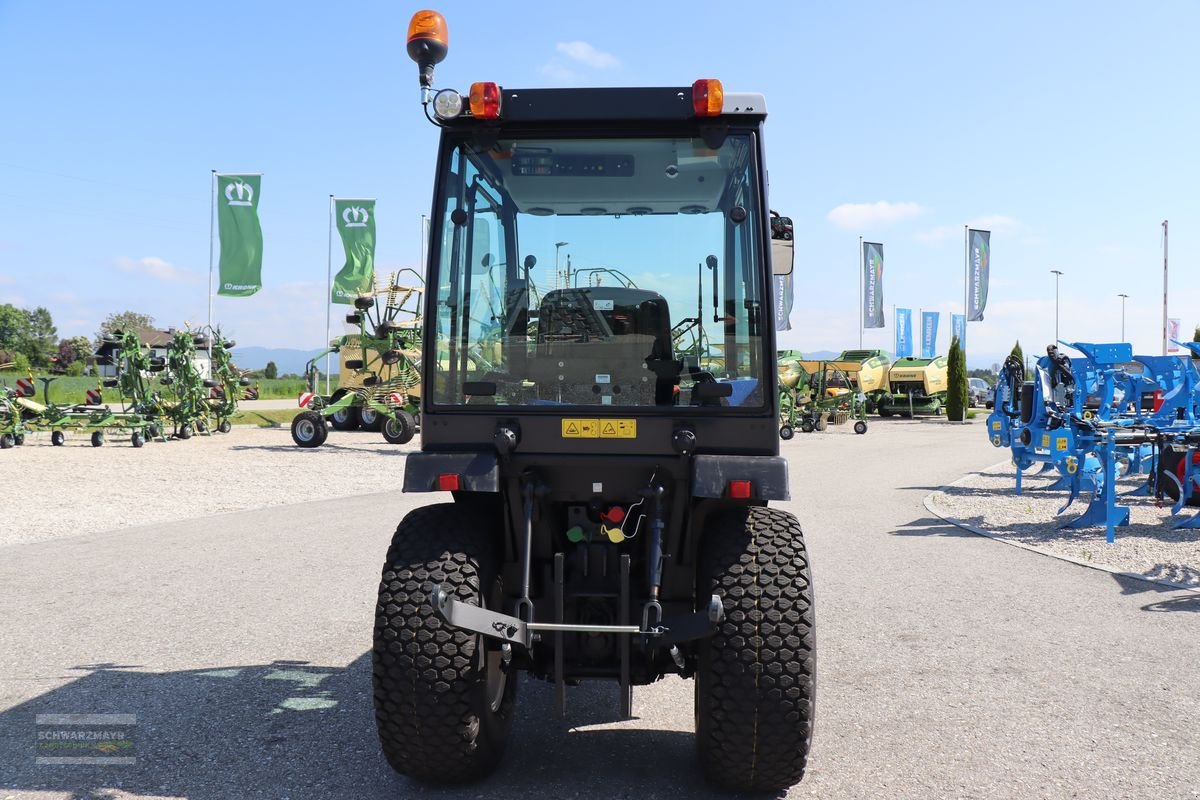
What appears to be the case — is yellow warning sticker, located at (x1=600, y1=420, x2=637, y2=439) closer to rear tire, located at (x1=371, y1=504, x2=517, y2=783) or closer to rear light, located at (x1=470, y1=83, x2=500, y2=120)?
rear tire, located at (x1=371, y1=504, x2=517, y2=783)

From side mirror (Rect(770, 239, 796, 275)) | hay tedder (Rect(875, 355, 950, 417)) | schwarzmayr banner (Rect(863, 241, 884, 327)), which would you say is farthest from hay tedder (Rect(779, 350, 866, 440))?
side mirror (Rect(770, 239, 796, 275))

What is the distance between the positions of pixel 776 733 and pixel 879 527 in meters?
7.87

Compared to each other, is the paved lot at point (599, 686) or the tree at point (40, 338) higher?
the tree at point (40, 338)

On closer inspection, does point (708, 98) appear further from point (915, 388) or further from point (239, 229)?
point (915, 388)

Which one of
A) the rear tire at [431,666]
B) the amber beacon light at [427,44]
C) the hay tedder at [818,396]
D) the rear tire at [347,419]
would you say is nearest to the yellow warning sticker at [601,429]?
the rear tire at [431,666]

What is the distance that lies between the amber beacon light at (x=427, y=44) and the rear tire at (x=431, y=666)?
1.77 meters

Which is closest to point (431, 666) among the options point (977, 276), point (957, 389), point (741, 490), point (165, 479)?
point (741, 490)

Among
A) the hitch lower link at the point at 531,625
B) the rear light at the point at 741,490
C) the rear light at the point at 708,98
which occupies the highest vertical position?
the rear light at the point at 708,98

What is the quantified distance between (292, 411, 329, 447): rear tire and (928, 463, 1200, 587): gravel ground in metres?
13.0

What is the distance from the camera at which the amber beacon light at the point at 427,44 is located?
146 inches

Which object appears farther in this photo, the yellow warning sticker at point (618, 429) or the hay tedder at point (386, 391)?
the hay tedder at point (386, 391)

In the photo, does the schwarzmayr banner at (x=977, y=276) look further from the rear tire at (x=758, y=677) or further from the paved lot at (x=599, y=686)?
the rear tire at (x=758, y=677)

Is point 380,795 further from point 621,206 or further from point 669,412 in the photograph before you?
point 621,206

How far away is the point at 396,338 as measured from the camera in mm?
21312
